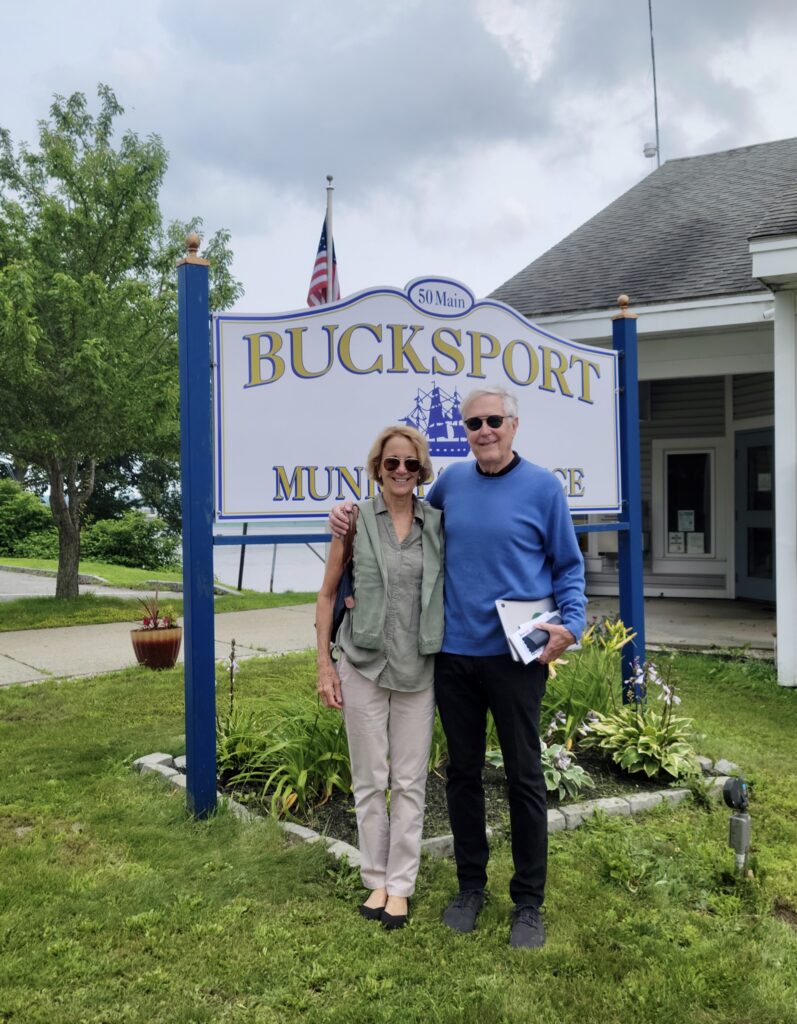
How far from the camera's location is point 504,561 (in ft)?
9.79

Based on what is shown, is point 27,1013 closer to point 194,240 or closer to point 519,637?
point 519,637

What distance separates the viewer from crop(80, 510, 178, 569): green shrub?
912 inches

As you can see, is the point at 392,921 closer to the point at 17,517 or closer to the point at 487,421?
the point at 487,421

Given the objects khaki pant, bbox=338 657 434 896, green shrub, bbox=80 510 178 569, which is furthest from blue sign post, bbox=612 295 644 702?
green shrub, bbox=80 510 178 569

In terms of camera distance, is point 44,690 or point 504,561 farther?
point 44,690

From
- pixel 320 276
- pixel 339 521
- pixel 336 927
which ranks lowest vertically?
pixel 336 927

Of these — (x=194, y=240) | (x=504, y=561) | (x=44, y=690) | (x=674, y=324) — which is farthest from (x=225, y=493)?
(x=674, y=324)

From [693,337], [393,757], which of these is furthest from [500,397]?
[693,337]

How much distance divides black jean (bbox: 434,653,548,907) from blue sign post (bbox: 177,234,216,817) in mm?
1338

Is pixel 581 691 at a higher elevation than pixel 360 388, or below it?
below

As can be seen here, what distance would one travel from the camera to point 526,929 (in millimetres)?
2920

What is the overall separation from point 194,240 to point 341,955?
9.39 feet

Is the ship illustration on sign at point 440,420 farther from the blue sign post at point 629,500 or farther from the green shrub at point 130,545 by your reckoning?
the green shrub at point 130,545

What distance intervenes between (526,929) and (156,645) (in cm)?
508
